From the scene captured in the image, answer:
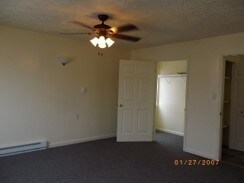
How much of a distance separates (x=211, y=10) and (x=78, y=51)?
9.79 ft

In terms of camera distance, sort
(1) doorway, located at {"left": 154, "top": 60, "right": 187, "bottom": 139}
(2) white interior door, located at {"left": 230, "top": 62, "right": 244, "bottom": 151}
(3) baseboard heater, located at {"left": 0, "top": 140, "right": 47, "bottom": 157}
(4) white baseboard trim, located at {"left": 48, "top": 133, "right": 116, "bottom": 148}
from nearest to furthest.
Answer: (3) baseboard heater, located at {"left": 0, "top": 140, "right": 47, "bottom": 157} < (4) white baseboard trim, located at {"left": 48, "top": 133, "right": 116, "bottom": 148} < (2) white interior door, located at {"left": 230, "top": 62, "right": 244, "bottom": 151} < (1) doorway, located at {"left": 154, "top": 60, "right": 187, "bottom": 139}

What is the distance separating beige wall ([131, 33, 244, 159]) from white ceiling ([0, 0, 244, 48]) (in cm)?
26

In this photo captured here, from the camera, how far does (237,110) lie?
16.0 feet

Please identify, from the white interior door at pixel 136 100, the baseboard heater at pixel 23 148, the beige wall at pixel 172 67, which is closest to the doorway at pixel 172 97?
the beige wall at pixel 172 67

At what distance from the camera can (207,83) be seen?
4.18m

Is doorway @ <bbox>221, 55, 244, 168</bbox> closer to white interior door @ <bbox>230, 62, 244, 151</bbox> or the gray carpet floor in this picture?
white interior door @ <bbox>230, 62, 244, 151</bbox>

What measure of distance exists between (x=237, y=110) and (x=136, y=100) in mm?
2304

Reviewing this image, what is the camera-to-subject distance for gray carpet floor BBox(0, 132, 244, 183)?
10.2 feet

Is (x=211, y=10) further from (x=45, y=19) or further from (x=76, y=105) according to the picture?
(x=76, y=105)

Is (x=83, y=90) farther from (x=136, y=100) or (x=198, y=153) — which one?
(x=198, y=153)

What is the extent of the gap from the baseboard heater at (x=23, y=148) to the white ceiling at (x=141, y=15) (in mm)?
2208

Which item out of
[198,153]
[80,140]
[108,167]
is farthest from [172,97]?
[108,167]

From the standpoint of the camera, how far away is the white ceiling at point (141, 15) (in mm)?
2615

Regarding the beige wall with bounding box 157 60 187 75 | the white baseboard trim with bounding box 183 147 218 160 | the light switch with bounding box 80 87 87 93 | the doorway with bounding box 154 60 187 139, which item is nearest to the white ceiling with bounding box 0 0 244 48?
the light switch with bounding box 80 87 87 93
